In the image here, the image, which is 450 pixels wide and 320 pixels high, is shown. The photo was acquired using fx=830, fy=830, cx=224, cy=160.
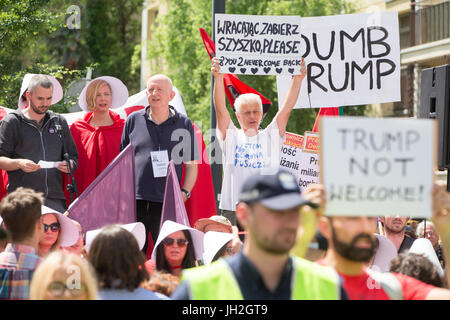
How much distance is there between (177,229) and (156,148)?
1.05 meters

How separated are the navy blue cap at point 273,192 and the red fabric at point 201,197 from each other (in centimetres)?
396

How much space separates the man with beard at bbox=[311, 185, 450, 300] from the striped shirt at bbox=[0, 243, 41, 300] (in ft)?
5.12

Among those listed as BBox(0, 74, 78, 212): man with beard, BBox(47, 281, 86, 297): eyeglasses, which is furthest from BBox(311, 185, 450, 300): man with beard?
BBox(0, 74, 78, 212): man with beard

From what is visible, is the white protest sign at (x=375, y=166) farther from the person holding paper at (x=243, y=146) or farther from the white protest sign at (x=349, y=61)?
the white protest sign at (x=349, y=61)

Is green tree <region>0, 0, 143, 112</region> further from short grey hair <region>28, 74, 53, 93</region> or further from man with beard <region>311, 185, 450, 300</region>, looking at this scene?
man with beard <region>311, 185, 450, 300</region>

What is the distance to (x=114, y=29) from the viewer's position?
2714cm

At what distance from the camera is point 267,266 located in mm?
2957

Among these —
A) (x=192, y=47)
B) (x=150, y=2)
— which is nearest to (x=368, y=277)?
(x=192, y=47)

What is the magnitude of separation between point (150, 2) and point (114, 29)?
3425mm

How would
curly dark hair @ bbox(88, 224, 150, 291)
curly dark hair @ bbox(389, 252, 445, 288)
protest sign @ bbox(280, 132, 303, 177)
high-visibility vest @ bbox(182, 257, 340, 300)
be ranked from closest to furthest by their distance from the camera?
high-visibility vest @ bbox(182, 257, 340, 300) < curly dark hair @ bbox(88, 224, 150, 291) < curly dark hair @ bbox(389, 252, 445, 288) < protest sign @ bbox(280, 132, 303, 177)

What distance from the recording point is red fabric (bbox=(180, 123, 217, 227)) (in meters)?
7.07

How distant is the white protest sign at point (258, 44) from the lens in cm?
732

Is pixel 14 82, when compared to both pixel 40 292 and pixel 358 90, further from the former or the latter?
pixel 40 292

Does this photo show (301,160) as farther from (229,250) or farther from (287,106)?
(229,250)
